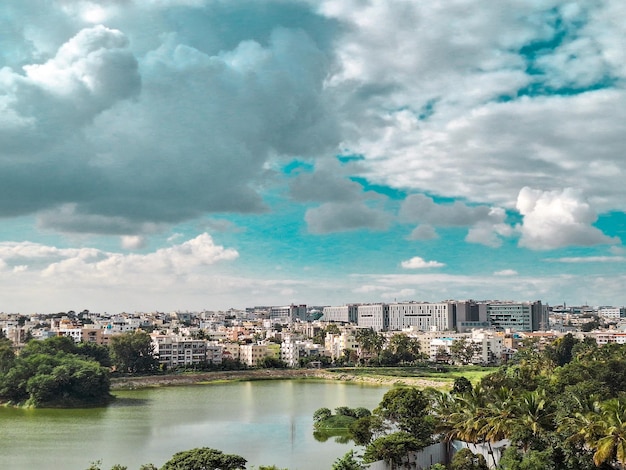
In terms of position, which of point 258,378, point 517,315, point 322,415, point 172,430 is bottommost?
point 258,378

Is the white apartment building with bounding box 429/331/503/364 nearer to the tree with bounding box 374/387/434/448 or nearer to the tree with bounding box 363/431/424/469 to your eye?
the tree with bounding box 374/387/434/448

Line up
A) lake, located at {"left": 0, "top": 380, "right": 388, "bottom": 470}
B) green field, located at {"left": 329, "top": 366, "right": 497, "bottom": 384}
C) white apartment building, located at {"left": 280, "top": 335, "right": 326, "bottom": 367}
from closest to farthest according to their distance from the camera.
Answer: lake, located at {"left": 0, "top": 380, "right": 388, "bottom": 470}
green field, located at {"left": 329, "top": 366, "right": 497, "bottom": 384}
white apartment building, located at {"left": 280, "top": 335, "right": 326, "bottom": 367}

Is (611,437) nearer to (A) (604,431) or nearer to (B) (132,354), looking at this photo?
(A) (604,431)

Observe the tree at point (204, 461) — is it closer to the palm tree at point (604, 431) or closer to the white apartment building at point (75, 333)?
the palm tree at point (604, 431)

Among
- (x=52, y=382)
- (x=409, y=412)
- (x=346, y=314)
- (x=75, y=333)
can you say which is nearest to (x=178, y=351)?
(x=75, y=333)

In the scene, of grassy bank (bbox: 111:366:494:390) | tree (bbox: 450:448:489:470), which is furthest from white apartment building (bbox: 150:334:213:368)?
tree (bbox: 450:448:489:470)
